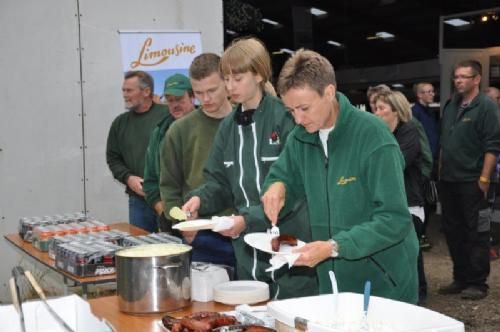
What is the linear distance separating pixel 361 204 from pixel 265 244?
304mm

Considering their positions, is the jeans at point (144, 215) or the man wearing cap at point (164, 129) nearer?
the man wearing cap at point (164, 129)

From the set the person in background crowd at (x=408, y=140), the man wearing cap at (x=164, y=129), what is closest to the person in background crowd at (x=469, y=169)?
the person in background crowd at (x=408, y=140)

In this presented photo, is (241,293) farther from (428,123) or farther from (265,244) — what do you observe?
(428,123)

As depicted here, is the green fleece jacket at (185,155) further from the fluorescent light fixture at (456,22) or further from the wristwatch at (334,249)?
the fluorescent light fixture at (456,22)

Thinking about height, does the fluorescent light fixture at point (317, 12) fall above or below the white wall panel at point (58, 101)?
above

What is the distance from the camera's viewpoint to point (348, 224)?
1.92m

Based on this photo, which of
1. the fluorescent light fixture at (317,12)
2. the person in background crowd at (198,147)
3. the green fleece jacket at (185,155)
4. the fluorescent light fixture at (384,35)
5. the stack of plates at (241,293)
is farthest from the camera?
the fluorescent light fixture at (384,35)

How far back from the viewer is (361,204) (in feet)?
6.25

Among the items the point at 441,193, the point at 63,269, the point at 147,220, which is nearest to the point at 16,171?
the point at 147,220

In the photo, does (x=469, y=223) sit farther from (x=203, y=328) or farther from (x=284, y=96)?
(x=203, y=328)

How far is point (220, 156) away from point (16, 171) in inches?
105

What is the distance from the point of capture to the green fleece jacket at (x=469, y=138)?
4.52 meters

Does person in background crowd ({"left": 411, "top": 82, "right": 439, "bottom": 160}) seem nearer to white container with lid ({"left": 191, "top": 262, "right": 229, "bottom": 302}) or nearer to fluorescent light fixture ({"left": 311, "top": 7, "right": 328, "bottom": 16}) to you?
white container with lid ({"left": 191, "top": 262, "right": 229, "bottom": 302})

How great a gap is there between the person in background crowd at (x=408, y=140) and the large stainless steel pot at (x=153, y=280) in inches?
102
